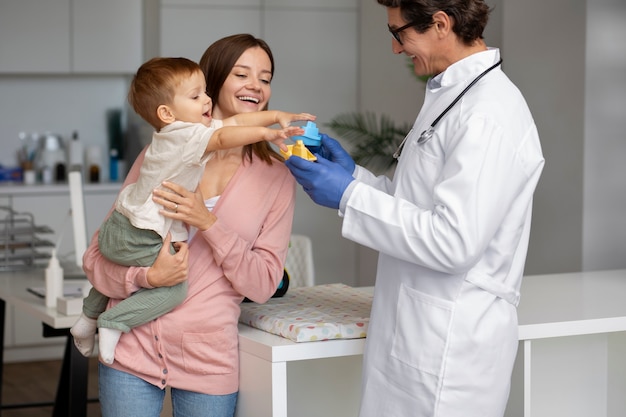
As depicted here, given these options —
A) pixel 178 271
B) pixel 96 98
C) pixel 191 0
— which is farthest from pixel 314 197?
pixel 96 98

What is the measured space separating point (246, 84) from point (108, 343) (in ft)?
Result: 2.14

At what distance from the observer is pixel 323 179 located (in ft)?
6.09

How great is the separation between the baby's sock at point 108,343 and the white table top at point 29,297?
99 centimetres

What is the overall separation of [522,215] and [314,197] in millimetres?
414

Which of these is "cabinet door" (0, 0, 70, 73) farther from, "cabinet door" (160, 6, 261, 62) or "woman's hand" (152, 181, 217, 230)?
"woman's hand" (152, 181, 217, 230)

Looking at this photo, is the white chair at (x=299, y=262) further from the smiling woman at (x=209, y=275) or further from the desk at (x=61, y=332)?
the smiling woman at (x=209, y=275)

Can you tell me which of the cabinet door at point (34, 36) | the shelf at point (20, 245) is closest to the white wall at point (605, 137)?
the shelf at point (20, 245)

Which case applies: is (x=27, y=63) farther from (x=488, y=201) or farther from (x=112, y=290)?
(x=488, y=201)

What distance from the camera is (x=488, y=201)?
5.69 feet

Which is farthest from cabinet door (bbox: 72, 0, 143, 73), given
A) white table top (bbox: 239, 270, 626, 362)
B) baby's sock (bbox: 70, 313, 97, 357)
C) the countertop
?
baby's sock (bbox: 70, 313, 97, 357)

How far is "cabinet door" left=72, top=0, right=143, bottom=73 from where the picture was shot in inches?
226

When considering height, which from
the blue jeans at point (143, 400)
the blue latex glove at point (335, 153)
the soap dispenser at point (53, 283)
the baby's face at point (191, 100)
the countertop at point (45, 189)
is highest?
the baby's face at point (191, 100)

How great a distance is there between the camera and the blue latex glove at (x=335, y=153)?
2.21 m

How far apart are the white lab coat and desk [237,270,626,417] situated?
18 cm
